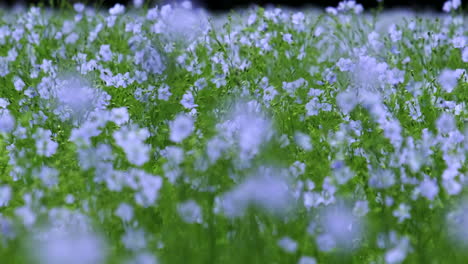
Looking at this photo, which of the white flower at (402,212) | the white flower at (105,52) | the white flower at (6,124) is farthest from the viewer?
the white flower at (105,52)

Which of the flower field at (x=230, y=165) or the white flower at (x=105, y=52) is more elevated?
the white flower at (x=105, y=52)

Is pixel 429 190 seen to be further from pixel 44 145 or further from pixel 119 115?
pixel 44 145

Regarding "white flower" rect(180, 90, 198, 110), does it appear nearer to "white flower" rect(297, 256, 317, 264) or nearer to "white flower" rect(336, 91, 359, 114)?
"white flower" rect(336, 91, 359, 114)

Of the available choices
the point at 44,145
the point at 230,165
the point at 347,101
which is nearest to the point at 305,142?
the point at 347,101

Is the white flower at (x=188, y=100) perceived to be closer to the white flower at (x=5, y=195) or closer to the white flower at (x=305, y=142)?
the white flower at (x=305, y=142)

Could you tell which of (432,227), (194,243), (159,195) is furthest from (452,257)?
(159,195)

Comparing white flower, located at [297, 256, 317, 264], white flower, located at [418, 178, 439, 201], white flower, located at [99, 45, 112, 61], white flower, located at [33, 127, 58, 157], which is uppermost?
white flower, located at [99, 45, 112, 61]

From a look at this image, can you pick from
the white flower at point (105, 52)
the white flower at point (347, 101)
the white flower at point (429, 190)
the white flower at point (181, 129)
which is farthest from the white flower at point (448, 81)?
the white flower at point (105, 52)

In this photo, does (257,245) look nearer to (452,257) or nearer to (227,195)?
(227,195)

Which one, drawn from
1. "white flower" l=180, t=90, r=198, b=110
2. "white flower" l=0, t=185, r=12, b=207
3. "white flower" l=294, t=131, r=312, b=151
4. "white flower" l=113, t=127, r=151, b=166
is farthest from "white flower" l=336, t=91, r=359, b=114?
"white flower" l=0, t=185, r=12, b=207
